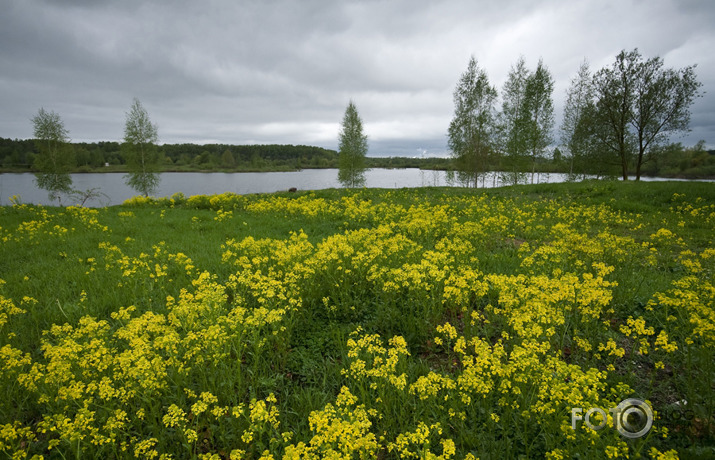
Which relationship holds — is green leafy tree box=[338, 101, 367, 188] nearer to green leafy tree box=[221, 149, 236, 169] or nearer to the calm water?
the calm water

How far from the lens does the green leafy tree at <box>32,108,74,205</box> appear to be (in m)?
34.9

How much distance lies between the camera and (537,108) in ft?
99.9

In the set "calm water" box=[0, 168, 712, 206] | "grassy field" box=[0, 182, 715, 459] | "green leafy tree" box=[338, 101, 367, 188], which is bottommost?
"grassy field" box=[0, 182, 715, 459]

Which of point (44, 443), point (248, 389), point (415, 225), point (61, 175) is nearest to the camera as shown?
point (44, 443)

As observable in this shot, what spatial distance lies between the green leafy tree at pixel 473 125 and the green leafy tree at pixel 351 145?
40.2ft

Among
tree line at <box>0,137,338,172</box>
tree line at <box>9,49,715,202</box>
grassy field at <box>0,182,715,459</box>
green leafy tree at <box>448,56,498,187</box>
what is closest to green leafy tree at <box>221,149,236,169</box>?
tree line at <box>0,137,338,172</box>

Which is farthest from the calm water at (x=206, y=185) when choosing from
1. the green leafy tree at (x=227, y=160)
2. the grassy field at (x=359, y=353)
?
the green leafy tree at (x=227, y=160)

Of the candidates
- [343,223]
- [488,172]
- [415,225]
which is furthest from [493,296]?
[488,172]

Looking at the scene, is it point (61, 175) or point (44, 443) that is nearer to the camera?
point (44, 443)

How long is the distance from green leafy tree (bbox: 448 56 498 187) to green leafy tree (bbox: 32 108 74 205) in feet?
144

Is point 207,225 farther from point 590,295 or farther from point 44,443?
point 590,295

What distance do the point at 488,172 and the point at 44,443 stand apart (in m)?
36.0

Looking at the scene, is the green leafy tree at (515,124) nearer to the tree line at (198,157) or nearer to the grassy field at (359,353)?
the grassy field at (359,353)

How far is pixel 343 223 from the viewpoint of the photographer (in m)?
11.4
